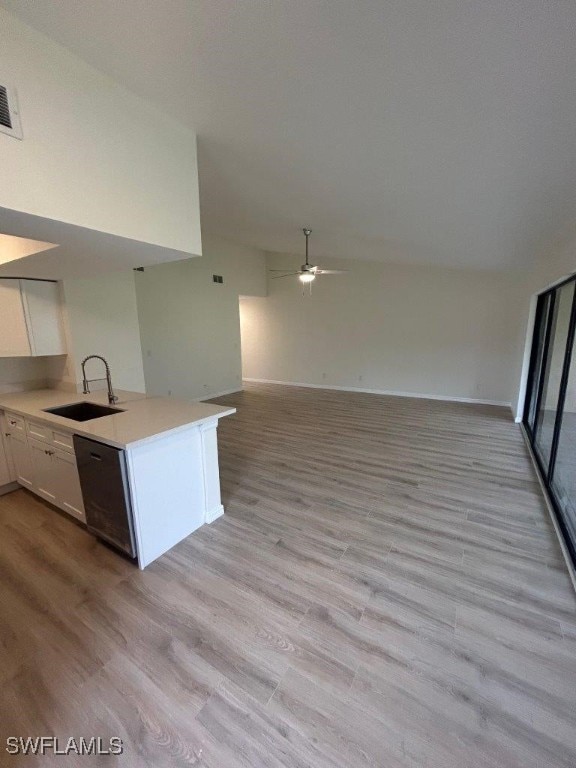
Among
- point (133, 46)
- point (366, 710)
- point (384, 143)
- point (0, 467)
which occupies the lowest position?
point (366, 710)

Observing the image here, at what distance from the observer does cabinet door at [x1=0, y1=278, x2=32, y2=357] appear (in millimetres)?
2945

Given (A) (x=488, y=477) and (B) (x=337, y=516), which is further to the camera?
(A) (x=488, y=477)

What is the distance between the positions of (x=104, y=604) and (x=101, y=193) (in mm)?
2289

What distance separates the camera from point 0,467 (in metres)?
2.99

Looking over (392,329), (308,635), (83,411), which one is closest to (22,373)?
(83,411)

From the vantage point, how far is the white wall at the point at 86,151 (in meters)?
1.29

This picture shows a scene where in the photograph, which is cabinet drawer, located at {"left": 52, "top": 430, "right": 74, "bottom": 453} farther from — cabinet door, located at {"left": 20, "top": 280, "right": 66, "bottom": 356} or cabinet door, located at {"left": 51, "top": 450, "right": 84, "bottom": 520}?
cabinet door, located at {"left": 20, "top": 280, "right": 66, "bottom": 356}

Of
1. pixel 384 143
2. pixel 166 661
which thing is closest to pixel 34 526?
pixel 166 661

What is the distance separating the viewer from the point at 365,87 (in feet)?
4.65

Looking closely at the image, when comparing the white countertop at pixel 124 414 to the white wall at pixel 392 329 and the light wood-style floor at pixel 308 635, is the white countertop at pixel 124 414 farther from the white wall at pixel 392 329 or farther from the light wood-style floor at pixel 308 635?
the white wall at pixel 392 329

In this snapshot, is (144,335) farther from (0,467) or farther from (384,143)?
(384,143)

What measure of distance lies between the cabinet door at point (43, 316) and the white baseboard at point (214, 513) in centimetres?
227

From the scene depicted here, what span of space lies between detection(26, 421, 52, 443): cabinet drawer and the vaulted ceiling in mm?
2328

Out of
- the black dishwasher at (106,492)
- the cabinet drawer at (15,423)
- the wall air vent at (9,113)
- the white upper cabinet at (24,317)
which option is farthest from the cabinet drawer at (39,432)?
the wall air vent at (9,113)
